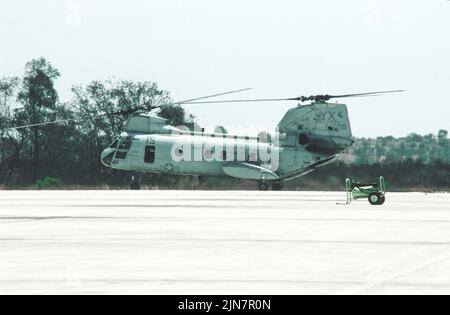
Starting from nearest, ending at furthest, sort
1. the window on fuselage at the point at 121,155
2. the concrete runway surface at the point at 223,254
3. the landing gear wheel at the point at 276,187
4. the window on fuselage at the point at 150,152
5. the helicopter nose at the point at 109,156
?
the concrete runway surface at the point at 223,254 → the window on fuselage at the point at 150,152 → the window on fuselage at the point at 121,155 → the helicopter nose at the point at 109,156 → the landing gear wheel at the point at 276,187

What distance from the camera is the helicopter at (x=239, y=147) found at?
66000 millimetres

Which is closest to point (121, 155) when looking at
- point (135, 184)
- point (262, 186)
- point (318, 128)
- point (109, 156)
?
point (109, 156)

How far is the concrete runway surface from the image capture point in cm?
1333

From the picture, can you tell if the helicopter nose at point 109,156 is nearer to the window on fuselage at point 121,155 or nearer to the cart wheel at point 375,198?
the window on fuselage at point 121,155

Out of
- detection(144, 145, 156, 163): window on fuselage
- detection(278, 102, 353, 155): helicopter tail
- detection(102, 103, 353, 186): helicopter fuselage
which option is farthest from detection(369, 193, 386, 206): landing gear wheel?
detection(144, 145, 156, 163): window on fuselage

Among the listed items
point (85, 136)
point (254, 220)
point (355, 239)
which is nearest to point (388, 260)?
point (355, 239)

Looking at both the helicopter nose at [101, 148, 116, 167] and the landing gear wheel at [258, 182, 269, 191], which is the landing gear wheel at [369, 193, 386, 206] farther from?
the helicopter nose at [101, 148, 116, 167]

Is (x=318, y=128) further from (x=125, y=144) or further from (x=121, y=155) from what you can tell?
(x=121, y=155)

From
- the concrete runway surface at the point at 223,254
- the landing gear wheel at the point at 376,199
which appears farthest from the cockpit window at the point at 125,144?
the concrete runway surface at the point at 223,254

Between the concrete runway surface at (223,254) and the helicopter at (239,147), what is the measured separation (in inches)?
1367

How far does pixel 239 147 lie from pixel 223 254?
163 ft

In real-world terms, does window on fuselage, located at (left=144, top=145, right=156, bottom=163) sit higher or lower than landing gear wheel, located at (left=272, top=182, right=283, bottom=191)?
higher

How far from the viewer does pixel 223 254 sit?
17.8 metres
